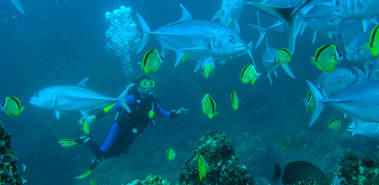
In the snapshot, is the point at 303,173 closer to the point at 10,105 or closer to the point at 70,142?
the point at 10,105

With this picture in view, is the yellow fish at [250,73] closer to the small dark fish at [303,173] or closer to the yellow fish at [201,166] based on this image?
the small dark fish at [303,173]

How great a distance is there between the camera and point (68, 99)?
429 cm

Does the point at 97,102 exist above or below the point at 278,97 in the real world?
above

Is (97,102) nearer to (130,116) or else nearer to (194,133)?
(130,116)

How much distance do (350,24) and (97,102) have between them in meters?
5.77

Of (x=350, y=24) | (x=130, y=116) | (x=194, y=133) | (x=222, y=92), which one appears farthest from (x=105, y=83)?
(x=350, y=24)

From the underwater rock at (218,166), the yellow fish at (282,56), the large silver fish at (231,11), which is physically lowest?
the underwater rock at (218,166)

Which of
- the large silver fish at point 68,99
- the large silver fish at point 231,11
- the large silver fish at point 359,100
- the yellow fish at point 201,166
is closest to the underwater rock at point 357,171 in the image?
the large silver fish at point 359,100

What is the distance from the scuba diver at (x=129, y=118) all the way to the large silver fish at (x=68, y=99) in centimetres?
178

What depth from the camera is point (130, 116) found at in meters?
6.74

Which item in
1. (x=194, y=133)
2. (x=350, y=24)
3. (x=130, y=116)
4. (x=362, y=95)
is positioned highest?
(x=350, y=24)

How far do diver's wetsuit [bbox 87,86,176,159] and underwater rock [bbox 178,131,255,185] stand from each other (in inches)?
161

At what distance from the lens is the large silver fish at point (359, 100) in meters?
2.81

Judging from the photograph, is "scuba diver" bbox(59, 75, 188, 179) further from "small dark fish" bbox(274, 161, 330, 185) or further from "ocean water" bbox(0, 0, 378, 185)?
"small dark fish" bbox(274, 161, 330, 185)
